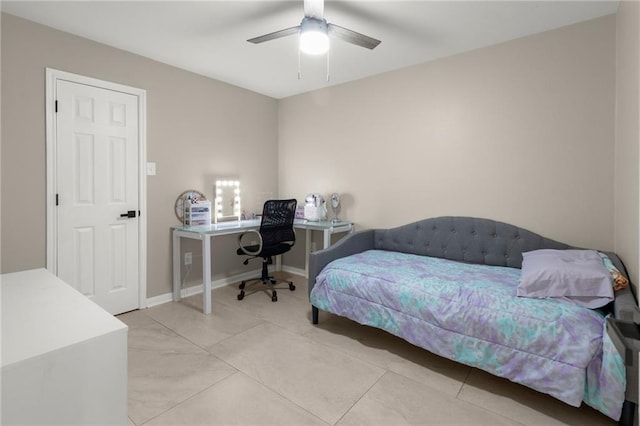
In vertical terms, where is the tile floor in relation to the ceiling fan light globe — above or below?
below

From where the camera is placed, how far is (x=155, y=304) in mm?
3264

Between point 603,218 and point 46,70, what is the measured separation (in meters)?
4.40

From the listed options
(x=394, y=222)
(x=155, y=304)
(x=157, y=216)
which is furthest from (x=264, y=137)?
(x=155, y=304)

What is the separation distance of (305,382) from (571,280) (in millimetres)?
1637

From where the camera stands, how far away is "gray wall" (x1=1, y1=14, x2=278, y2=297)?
7.93ft

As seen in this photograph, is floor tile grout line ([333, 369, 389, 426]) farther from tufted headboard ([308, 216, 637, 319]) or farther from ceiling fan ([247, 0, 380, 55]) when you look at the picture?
ceiling fan ([247, 0, 380, 55])

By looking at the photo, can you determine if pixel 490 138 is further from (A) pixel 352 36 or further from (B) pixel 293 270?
Result: (B) pixel 293 270

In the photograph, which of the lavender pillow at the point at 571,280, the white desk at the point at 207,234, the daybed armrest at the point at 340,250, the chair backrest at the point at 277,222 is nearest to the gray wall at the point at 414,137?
the white desk at the point at 207,234

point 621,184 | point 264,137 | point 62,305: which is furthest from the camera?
point 264,137

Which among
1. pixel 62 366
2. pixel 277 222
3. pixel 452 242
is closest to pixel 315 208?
pixel 277 222

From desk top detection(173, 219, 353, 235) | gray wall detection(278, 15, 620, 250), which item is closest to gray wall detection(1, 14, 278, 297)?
desk top detection(173, 219, 353, 235)

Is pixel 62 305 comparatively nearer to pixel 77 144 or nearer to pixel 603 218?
pixel 77 144

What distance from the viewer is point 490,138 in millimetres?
2883

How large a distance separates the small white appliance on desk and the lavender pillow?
7.46ft
